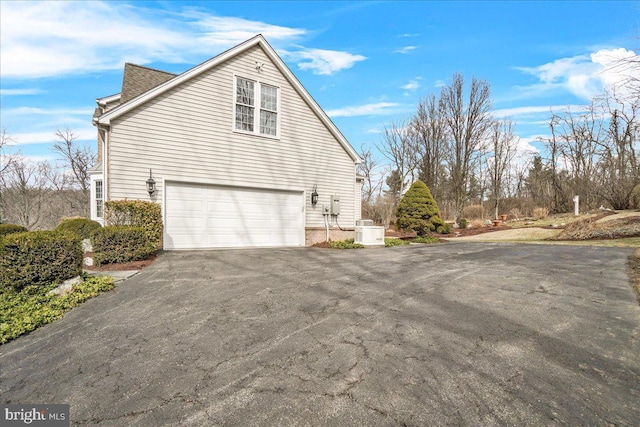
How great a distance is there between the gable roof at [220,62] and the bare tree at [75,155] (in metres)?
17.5

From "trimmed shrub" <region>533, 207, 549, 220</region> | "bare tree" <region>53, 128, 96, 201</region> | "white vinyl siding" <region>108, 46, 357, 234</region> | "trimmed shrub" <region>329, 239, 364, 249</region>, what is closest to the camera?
"white vinyl siding" <region>108, 46, 357, 234</region>

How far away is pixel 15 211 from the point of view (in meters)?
25.6

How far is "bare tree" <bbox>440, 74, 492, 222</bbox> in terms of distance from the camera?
80.6 feet

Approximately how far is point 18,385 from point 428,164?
2739cm

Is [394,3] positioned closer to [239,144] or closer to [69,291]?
[239,144]

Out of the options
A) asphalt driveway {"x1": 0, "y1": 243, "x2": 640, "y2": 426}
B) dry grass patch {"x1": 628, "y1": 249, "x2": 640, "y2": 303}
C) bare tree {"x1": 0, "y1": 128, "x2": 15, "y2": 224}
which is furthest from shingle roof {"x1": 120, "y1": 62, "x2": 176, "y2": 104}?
bare tree {"x1": 0, "y1": 128, "x2": 15, "y2": 224}

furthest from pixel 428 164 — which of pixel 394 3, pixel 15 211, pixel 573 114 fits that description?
pixel 15 211

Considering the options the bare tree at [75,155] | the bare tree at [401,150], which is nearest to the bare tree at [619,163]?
the bare tree at [401,150]

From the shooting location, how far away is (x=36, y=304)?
4.66m

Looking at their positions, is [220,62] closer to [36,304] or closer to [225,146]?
[225,146]

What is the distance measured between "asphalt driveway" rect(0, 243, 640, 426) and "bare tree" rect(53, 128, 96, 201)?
25.3 meters

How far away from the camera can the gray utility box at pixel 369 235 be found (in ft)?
40.4

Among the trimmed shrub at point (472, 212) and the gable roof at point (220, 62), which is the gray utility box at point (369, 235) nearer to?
the gable roof at point (220, 62)

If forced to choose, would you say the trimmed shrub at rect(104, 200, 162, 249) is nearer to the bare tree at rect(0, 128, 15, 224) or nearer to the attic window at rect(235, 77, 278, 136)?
the attic window at rect(235, 77, 278, 136)
